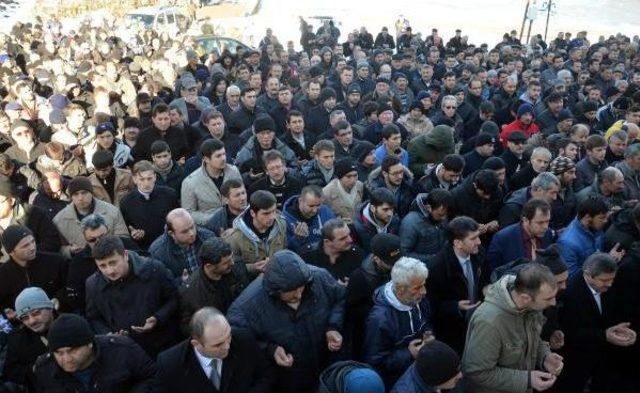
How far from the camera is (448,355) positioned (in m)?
3.23

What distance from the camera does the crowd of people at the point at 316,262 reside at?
11.8ft

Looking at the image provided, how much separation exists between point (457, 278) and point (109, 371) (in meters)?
2.55

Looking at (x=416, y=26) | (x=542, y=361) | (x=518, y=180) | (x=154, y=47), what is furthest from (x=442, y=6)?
(x=542, y=361)

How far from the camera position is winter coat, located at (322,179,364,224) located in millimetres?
6121

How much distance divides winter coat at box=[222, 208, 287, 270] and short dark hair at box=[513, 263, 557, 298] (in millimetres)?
2238

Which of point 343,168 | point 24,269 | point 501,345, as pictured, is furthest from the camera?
point 343,168

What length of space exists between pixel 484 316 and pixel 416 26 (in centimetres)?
3509

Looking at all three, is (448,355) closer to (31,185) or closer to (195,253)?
(195,253)

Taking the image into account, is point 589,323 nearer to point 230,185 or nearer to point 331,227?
point 331,227

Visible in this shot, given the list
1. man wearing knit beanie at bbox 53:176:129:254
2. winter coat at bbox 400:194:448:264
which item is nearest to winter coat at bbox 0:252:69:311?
man wearing knit beanie at bbox 53:176:129:254

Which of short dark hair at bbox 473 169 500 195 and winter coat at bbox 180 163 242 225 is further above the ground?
short dark hair at bbox 473 169 500 195

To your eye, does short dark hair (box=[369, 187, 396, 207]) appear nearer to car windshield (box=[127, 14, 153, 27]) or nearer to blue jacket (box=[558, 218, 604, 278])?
blue jacket (box=[558, 218, 604, 278])

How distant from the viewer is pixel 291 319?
3.98m

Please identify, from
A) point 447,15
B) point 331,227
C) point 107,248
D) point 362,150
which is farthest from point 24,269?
point 447,15
